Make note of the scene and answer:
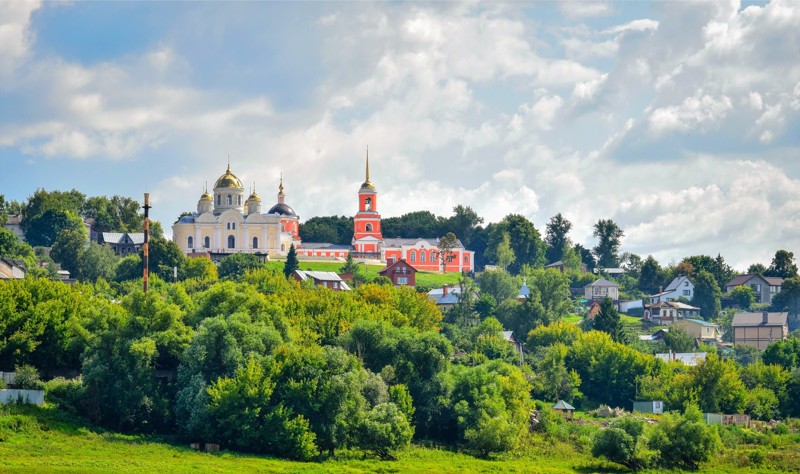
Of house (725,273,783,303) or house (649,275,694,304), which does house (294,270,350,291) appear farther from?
house (725,273,783,303)

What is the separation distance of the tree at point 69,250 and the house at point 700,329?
5010cm

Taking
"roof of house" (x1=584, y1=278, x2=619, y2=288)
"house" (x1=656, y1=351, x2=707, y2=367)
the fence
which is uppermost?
"roof of house" (x1=584, y1=278, x2=619, y2=288)

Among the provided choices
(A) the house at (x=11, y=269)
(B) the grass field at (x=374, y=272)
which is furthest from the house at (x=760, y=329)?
(A) the house at (x=11, y=269)

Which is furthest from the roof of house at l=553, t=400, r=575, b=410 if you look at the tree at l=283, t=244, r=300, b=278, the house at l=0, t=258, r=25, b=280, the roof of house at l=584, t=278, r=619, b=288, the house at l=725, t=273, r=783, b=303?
the house at l=725, t=273, r=783, b=303

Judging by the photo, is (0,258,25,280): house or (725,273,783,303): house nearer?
(0,258,25,280): house

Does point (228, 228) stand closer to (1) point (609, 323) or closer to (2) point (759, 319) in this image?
(1) point (609, 323)

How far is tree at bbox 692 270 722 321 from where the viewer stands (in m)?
130

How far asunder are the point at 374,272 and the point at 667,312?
27029 millimetres

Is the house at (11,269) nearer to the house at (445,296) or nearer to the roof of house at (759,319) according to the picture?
the house at (445,296)

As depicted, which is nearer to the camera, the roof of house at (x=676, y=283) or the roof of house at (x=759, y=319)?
the roof of house at (x=759, y=319)

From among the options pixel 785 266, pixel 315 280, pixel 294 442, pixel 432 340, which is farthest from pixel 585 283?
pixel 294 442

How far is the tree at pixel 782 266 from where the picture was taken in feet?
459

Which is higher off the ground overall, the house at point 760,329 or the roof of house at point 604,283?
the roof of house at point 604,283

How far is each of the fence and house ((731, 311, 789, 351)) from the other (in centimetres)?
6763
